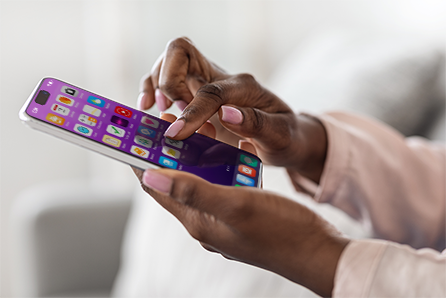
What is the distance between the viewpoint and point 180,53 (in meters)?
0.43

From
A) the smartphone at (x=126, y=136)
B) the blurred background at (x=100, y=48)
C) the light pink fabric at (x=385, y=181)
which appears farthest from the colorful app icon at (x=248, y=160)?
the blurred background at (x=100, y=48)

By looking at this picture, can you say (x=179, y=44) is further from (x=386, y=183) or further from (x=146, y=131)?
(x=386, y=183)

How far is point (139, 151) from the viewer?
1.10ft

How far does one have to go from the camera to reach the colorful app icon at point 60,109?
35 cm

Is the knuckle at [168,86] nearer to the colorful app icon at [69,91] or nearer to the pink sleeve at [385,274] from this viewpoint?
the colorful app icon at [69,91]

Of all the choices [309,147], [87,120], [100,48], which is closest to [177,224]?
[309,147]

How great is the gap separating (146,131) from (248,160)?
0.32 ft

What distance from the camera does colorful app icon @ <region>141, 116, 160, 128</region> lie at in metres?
0.37

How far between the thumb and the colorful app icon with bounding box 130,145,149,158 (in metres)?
0.08

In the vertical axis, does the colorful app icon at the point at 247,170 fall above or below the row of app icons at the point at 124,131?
below

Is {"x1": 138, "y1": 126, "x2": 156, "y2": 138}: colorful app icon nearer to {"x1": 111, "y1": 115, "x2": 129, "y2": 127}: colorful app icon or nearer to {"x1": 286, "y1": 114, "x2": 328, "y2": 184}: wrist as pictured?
{"x1": 111, "y1": 115, "x2": 129, "y2": 127}: colorful app icon

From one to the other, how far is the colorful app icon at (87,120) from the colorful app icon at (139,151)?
4 cm

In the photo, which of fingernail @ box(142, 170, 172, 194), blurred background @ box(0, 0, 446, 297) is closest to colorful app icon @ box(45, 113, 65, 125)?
fingernail @ box(142, 170, 172, 194)

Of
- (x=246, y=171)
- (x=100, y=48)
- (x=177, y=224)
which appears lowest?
(x=177, y=224)
